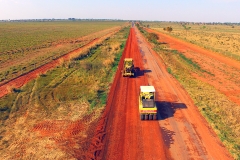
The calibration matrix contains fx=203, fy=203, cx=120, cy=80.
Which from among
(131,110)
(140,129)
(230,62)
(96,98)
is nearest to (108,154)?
(140,129)

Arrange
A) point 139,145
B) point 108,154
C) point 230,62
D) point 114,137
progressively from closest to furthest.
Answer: point 108,154
point 139,145
point 114,137
point 230,62

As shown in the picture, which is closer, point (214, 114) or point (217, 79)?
point (214, 114)

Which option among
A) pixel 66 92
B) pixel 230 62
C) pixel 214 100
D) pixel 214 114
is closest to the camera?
pixel 214 114

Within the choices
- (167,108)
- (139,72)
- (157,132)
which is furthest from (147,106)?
(139,72)

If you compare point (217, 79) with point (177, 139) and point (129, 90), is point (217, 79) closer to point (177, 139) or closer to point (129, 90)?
point (129, 90)

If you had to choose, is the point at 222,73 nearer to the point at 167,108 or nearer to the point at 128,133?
the point at 167,108
